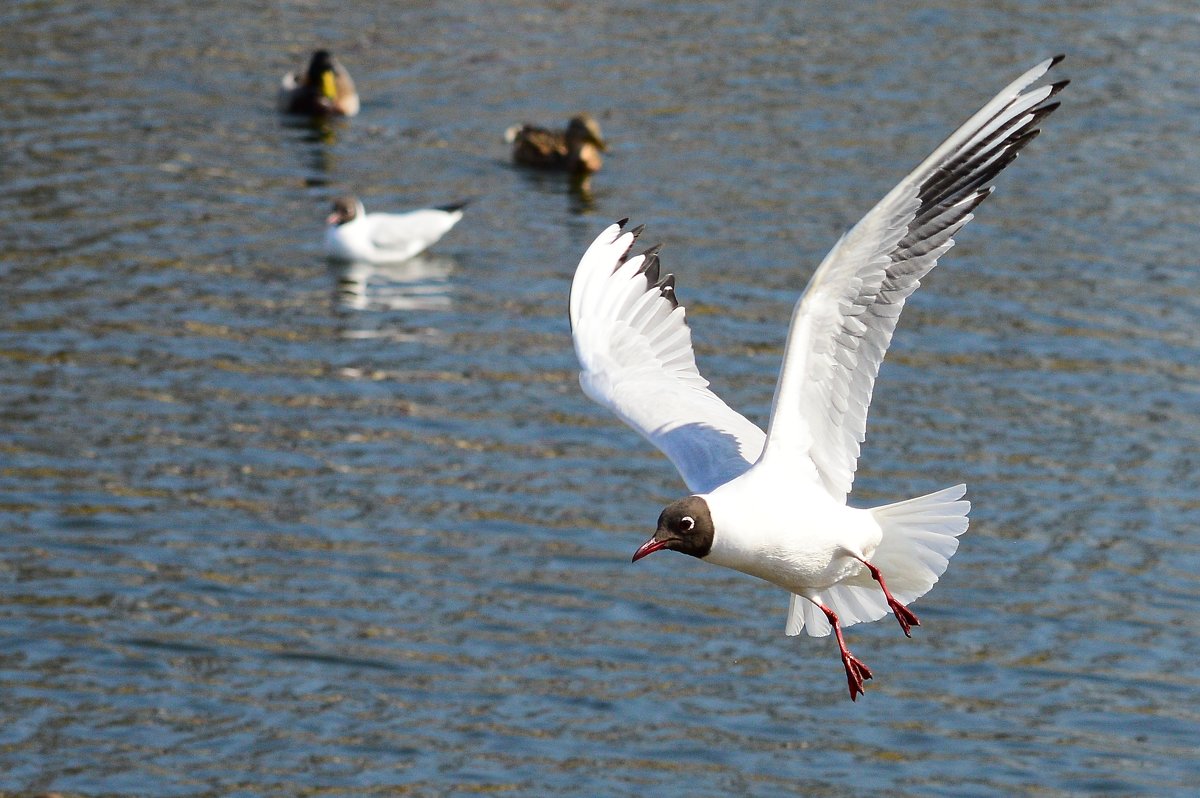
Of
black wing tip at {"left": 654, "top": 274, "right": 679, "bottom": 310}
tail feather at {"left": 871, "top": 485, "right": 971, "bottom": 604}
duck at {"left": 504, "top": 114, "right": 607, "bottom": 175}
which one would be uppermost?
duck at {"left": 504, "top": 114, "right": 607, "bottom": 175}

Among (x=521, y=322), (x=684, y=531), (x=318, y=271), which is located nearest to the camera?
(x=684, y=531)

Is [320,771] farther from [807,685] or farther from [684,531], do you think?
[684,531]

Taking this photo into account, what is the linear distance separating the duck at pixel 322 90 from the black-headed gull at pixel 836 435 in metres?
11.7

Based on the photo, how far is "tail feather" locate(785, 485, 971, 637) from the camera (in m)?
7.35

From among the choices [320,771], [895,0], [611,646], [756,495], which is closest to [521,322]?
[611,646]

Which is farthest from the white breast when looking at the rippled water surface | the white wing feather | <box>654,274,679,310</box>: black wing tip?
the white wing feather

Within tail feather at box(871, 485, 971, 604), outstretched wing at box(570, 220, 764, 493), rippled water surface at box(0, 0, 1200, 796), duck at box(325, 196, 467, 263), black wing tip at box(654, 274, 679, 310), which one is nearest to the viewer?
tail feather at box(871, 485, 971, 604)

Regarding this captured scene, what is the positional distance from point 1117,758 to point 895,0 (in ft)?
47.5

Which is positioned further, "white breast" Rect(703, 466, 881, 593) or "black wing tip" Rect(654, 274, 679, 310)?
"black wing tip" Rect(654, 274, 679, 310)

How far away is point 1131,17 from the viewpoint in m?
21.6

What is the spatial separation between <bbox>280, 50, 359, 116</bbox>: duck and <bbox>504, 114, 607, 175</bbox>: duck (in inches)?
90.9

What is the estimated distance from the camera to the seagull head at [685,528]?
266 inches

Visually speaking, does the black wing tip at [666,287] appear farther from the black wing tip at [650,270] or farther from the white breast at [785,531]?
the white breast at [785,531]

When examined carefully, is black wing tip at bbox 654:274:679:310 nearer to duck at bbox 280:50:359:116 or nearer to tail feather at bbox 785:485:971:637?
tail feather at bbox 785:485:971:637
